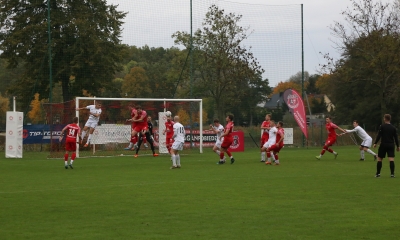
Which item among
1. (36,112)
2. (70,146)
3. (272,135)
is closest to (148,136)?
(272,135)

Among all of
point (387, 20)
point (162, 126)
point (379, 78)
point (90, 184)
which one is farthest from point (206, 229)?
point (379, 78)

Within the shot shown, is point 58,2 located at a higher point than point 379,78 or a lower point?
higher

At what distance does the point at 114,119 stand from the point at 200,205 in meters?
19.8

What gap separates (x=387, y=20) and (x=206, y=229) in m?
44.3

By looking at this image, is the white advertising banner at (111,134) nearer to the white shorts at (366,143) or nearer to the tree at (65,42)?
the tree at (65,42)

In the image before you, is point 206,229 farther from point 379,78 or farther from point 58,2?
point 379,78

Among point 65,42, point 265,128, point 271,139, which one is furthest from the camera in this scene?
point 65,42

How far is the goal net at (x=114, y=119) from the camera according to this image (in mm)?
30531

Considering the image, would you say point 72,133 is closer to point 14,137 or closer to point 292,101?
point 14,137

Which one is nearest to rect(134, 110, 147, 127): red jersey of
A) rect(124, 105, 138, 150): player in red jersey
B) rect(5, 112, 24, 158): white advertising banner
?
rect(124, 105, 138, 150): player in red jersey

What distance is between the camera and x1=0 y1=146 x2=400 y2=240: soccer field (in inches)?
375

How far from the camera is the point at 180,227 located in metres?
9.89

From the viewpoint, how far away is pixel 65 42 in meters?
39.6

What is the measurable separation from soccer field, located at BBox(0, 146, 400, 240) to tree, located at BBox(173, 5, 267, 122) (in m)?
22.0
